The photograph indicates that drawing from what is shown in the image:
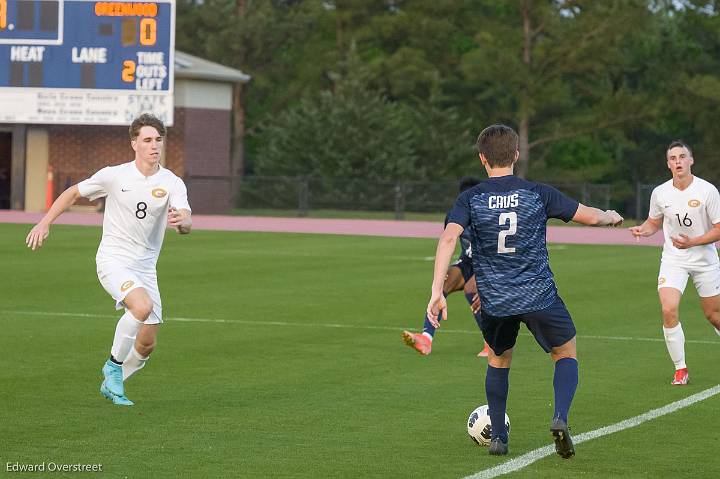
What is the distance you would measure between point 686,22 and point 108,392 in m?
63.1

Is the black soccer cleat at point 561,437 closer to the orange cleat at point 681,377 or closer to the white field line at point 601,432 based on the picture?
A: the white field line at point 601,432

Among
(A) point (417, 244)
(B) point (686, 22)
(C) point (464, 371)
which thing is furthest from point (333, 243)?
(B) point (686, 22)

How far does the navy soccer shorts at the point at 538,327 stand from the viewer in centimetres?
843

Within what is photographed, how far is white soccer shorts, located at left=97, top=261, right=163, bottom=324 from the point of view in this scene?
1030 cm

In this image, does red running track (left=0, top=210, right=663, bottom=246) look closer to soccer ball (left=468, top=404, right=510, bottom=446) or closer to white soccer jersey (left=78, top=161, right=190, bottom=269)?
white soccer jersey (left=78, top=161, right=190, bottom=269)

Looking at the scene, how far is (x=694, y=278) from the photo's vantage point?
12.4 metres

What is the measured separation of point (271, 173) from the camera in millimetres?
59219

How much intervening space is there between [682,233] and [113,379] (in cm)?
472

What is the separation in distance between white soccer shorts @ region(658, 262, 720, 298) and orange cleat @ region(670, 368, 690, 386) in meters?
0.66

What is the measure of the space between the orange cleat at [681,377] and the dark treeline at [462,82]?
45.5 m

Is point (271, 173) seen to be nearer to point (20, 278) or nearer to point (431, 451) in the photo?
point (20, 278)

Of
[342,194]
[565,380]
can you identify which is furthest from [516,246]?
[342,194]

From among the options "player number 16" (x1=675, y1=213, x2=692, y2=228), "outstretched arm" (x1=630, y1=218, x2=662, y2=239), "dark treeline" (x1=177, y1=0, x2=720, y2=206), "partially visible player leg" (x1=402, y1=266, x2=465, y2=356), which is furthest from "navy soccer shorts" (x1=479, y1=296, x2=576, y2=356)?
"dark treeline" (x1=177, y1=0, x2=720, y2=206)

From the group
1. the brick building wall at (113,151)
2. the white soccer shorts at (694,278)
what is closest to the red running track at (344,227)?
the brick building wall at (113,151)
